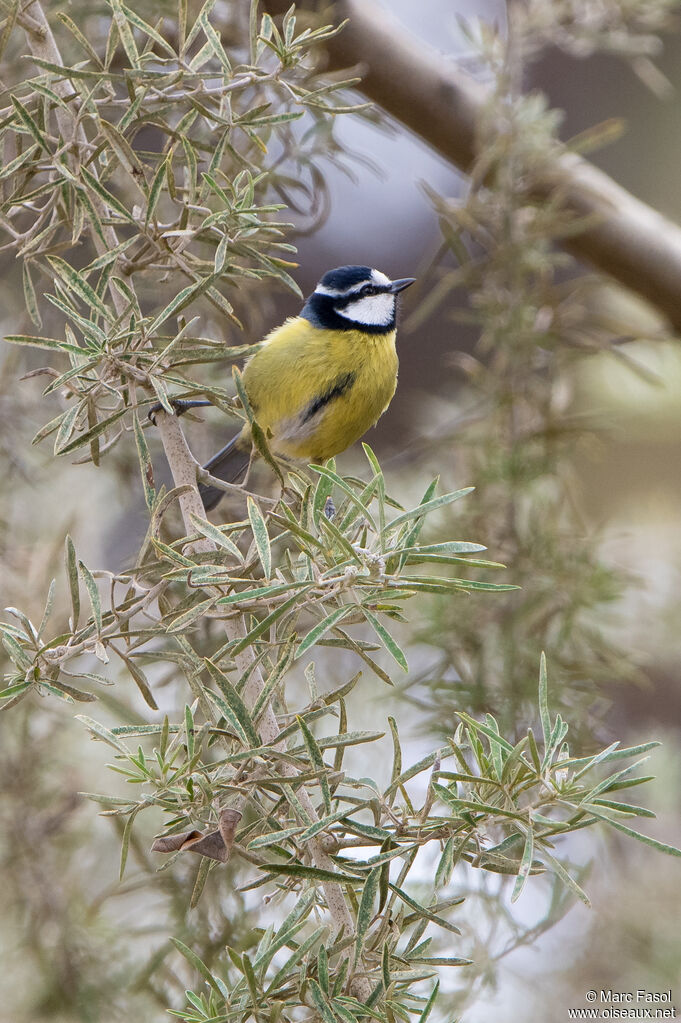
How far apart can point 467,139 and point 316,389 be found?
1.15 ft

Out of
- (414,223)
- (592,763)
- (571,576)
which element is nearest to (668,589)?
(571,576)

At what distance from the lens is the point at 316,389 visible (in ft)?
4.19

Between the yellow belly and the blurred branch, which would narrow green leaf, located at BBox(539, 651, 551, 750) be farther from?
the yellow belly

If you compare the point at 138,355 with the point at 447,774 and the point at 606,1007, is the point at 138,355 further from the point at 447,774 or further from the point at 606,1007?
the point at 606,1007

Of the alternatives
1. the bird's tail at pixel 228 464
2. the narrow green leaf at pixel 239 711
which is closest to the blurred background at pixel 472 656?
the bird's tail at pixel 228 464

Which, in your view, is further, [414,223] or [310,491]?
[414,223]

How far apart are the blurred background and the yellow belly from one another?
0.17 feet

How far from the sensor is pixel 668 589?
Answer: 1.23 m

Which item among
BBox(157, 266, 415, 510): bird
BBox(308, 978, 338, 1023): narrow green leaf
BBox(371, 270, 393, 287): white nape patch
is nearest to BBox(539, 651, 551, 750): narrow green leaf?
BBox(308, 978, 338, 1023): narrow green leaf

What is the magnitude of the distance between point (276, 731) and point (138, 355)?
7.8 inches

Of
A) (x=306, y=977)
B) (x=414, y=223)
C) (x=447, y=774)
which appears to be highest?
(x=414, y=223)

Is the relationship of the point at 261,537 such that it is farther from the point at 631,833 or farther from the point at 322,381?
the point at 322,381

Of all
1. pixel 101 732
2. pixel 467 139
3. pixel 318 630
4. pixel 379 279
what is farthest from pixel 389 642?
pixel 379 279

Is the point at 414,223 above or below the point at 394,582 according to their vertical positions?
above
